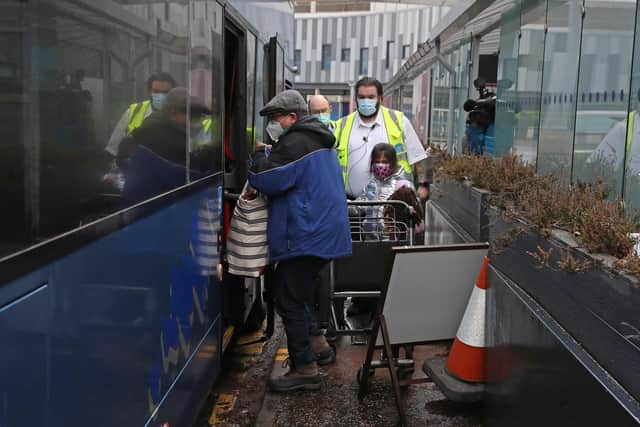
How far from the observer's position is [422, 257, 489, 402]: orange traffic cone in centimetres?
405

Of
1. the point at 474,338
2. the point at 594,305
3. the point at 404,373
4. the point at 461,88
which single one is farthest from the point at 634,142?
the point at 461,88

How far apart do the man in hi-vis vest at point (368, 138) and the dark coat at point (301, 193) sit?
4.66 feet

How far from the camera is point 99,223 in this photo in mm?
2199

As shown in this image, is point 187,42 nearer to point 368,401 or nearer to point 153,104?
point 153,104

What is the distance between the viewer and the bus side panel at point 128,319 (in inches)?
75.3

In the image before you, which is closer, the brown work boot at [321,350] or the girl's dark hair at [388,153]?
the brown work boot at [321,350]

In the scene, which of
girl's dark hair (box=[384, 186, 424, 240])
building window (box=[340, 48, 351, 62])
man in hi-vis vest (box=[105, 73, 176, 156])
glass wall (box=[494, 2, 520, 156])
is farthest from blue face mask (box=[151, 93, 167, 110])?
building window (box=[340, 48, 351, 62])

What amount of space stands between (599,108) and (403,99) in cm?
1675

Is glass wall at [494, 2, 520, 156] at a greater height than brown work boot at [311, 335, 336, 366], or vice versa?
glass wall at [494, 2, 520, 156]

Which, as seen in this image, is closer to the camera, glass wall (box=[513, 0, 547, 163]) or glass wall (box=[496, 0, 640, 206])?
glass wall (box=[496, 0, 640, 206])

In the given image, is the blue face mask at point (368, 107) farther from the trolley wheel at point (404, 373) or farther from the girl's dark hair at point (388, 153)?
the trolley wheel at point (404, 373)

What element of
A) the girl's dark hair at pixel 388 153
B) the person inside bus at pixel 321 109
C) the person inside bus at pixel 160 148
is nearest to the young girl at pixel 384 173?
the girl's dark hair at pixel 388 153

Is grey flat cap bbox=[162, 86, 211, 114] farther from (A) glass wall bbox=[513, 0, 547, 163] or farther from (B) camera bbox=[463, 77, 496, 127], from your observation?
(B) camera bbox=[463, 77, 496, 127]

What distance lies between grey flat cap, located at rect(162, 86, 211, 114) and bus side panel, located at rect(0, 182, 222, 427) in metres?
→ 0.43
